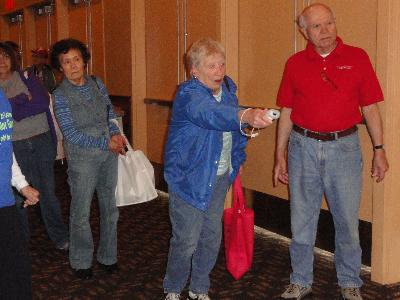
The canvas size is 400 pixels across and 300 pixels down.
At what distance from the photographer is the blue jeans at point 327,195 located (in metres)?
3.23

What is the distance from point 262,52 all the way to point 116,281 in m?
2.09

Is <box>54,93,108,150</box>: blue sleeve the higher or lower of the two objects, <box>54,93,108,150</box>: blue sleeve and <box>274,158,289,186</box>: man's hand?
the higher

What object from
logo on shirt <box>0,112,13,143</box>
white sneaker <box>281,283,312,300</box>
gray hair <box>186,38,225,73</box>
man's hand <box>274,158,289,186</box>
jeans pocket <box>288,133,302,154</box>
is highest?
gray hair <box>186,38,225,73</box>

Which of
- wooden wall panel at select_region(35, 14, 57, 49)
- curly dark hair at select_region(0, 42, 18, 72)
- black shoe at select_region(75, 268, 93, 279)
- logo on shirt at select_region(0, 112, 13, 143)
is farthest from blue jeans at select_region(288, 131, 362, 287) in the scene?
wooden wall panel at select_region(35, 14, 57, 49)

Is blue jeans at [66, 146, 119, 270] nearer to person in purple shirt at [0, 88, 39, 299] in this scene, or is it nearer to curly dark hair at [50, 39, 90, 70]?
curly dark hair at [50, 39, 90, 70]

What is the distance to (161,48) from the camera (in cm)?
643

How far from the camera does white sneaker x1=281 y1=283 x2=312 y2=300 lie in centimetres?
344

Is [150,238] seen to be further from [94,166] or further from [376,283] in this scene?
[376,283]

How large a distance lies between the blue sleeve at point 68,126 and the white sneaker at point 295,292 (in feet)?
4.75

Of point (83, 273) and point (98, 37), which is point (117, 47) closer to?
point (98, 37)

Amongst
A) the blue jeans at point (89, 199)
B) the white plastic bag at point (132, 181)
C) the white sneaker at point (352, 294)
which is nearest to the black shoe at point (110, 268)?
the blue jeans at point (89, 199)

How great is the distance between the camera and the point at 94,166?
371 centimetres

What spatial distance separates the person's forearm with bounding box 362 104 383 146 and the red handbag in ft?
2.53

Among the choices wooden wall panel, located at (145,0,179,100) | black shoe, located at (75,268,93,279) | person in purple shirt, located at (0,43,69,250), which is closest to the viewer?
black shoe, located at (75,268,93,279)
